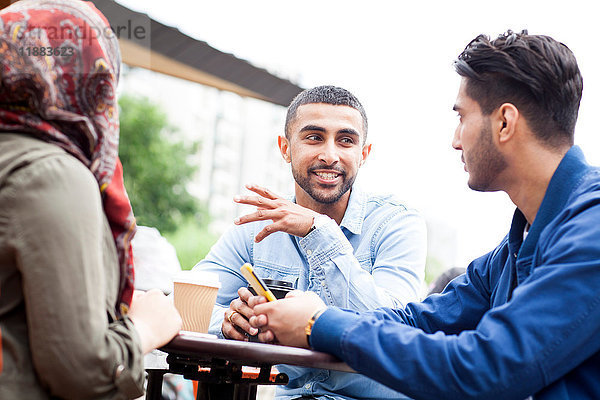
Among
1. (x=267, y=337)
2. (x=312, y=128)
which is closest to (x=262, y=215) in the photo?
(x=267, y=337)

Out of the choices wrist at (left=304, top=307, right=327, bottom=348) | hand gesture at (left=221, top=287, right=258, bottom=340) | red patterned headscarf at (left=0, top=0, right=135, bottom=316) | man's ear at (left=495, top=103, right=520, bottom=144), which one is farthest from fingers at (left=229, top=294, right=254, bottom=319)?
man's ear at (left=495, top=103, right=520, bottom=144)

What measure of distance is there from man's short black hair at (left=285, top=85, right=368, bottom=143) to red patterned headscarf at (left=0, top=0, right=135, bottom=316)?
147 cm

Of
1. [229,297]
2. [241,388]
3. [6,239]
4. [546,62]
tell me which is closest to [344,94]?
[229,297]

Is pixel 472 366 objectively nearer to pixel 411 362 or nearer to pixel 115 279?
pixel 411 362

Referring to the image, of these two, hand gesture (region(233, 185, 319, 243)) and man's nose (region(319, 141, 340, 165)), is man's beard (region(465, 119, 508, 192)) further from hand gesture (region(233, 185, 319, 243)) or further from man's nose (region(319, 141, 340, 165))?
man's nose (region(319, 141, 340, 165))

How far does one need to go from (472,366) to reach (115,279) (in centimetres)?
74

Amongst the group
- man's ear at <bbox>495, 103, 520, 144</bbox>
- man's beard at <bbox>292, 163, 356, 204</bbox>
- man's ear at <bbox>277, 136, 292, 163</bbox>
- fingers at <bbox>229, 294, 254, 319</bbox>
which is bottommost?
fingers at <bbox>229, 294, 254, 319</bbox>

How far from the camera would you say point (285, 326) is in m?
1.52

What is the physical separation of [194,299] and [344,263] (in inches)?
20.6

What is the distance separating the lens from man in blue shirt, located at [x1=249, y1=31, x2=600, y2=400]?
1.29 metres

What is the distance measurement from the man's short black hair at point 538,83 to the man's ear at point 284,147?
128 centimetres

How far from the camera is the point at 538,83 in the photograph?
1596mm

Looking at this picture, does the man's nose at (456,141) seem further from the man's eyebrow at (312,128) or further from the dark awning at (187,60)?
the dark awning at (187,60)

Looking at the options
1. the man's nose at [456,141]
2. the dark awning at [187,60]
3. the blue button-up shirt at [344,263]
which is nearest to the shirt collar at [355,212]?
the blue button-up shirt at [344,263]
